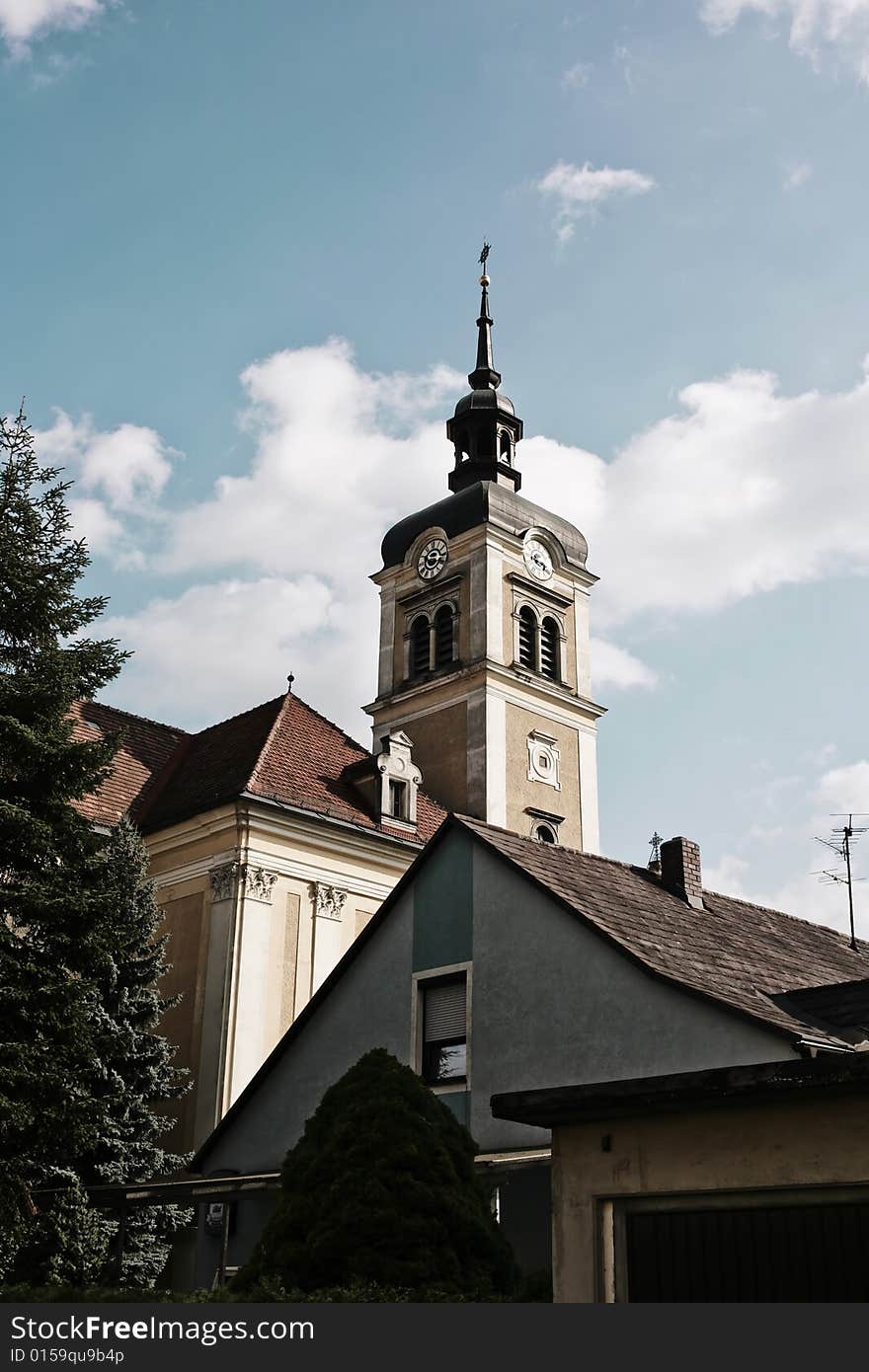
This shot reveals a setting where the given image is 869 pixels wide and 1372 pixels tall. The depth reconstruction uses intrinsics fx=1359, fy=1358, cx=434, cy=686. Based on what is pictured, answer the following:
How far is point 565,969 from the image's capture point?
51.1 ft

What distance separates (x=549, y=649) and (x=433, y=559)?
480 centimetres

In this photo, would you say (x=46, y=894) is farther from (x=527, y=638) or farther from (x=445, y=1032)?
(x=527, y=638)

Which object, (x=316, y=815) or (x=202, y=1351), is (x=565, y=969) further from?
(x=316, y=815)

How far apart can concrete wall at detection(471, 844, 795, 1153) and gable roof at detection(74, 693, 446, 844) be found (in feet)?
41.1

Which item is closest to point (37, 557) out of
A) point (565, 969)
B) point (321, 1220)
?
point (565, 969)

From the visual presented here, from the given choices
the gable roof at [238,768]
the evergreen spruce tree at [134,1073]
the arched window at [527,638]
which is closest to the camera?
the evergreen spruce tree at [134,1073]

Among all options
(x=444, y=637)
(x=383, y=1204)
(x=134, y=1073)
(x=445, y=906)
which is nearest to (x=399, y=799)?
(x=134, y=1073)

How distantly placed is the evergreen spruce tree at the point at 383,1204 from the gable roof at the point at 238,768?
56.2ft

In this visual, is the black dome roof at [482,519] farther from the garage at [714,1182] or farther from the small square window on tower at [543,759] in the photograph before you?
the garage at [714,1182]

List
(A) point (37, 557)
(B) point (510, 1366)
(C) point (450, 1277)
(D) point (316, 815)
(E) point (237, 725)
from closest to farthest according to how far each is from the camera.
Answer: (B) point (510, 1366) → (C) point (450, 1277) → (A) point (37, 557) → (D) point (316, 815) → (E) point (237, 725)

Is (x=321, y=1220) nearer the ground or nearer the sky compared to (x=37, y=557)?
nearer the ground

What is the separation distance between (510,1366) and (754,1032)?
843 centimetres

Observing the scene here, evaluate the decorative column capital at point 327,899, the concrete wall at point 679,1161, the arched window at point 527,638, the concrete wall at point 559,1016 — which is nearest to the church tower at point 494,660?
the arched window at point 527,638

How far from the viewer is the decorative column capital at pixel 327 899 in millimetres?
28953
